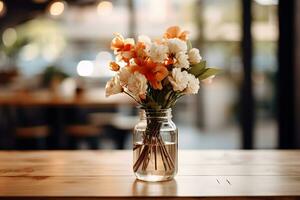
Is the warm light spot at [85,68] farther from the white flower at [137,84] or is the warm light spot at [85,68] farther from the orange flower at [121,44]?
the white flower at [137,84]

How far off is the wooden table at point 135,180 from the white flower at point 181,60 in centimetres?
41

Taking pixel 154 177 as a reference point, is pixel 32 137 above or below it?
below

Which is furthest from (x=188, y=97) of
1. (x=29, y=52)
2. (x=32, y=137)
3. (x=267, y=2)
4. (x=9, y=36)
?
(x=9, y=36)

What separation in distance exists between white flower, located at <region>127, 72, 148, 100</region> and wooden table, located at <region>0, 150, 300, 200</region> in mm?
327

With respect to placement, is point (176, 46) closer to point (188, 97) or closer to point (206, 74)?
point (206, 74)

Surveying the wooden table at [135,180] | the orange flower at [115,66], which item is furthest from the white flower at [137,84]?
the wooden table at [135,180]

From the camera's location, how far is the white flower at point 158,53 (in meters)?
1.64

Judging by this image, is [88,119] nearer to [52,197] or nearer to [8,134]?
[8,134]

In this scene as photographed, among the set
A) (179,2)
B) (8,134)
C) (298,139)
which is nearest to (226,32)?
(179,2)

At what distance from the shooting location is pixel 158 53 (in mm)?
1636

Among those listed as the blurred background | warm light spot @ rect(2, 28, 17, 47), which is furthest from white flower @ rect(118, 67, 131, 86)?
warm light spot @ rect(2, 28, 17, 47)

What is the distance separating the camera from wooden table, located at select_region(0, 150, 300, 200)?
1565 mm

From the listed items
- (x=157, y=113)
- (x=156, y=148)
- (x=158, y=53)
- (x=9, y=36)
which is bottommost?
(x=156, y=148)

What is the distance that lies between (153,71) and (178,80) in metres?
0.09
